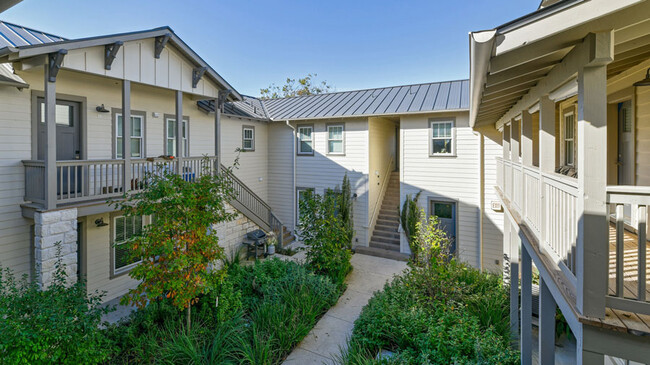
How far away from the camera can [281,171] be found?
14.7 meters

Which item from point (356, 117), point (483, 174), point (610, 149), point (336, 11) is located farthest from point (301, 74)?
point (610, 149)

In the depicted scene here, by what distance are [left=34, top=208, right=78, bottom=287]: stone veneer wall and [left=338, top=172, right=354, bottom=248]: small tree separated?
25.6 ft

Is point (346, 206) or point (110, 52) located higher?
point (110, 52)

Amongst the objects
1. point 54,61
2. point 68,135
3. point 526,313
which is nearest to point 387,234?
point 526,313

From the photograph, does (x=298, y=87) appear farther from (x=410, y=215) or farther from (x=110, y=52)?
(x=110, y=52)

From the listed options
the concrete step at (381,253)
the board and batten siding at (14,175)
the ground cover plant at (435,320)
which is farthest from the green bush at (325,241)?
the board and batten siding at (14,175)

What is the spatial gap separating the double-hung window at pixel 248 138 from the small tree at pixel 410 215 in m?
6.90

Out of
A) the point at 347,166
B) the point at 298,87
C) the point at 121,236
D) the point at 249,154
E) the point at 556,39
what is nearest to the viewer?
the point at 556,39

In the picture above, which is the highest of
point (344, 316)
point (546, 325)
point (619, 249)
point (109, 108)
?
point (109, 108)

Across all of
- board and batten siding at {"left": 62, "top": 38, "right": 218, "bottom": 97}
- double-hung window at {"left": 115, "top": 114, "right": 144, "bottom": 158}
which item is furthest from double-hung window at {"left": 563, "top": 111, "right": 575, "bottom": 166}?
double-hung window at {"left": 115, "top": 114, "right": 144, "bottom": 158}

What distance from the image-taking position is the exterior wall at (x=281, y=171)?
47.5 feet

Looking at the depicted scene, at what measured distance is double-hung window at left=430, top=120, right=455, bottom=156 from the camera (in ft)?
38.0

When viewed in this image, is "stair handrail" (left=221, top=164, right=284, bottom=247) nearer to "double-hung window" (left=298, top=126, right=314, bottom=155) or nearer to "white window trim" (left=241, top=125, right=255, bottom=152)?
"white window trim" (left=241, top=125, right=255, bottom=152)

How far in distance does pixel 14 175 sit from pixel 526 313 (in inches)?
401
